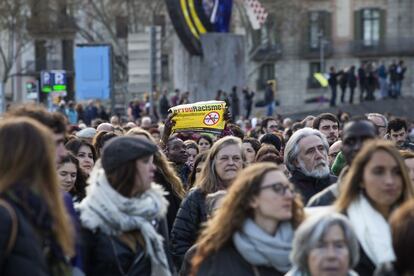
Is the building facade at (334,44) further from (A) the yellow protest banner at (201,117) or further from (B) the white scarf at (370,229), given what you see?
(B) the white scarf at (370,229)

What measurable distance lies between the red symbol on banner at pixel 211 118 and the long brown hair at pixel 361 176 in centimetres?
763

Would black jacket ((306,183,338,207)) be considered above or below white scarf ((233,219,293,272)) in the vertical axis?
above

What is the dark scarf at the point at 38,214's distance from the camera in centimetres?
603

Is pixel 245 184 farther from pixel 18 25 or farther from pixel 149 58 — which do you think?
pixel 18 25

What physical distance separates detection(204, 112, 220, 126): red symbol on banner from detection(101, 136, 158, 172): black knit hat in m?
7.24

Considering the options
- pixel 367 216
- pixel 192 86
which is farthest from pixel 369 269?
pixel 192 86

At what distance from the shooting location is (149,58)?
90.7ft

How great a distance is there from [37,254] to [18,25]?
5821 cm

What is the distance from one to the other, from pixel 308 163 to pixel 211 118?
199 inches

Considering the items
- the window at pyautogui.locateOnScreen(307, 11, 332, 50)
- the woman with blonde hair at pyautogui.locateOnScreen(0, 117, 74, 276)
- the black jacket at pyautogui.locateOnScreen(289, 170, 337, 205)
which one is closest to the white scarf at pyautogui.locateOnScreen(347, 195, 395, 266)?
the woman with blonde hair at pyautogui.locateOnScreen(0, 117, 74, 276)

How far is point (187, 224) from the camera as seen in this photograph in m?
9.21

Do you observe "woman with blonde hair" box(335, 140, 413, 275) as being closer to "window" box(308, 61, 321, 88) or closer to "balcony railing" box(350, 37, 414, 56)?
"balcony railing" box(350, 37, 414, 56)

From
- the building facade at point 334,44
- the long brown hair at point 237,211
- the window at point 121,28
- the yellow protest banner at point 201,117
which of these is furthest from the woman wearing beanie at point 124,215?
the building facade at point 334,44

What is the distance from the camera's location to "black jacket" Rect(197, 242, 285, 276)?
6801mm
